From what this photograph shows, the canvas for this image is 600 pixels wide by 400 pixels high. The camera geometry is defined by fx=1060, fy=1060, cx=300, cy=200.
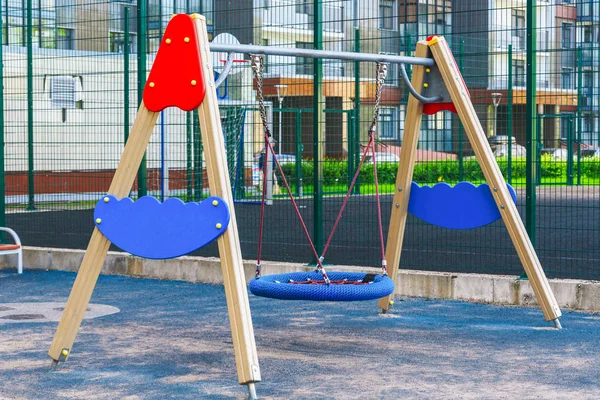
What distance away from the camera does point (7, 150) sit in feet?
60.4

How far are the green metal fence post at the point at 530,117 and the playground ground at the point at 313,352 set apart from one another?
804 mm

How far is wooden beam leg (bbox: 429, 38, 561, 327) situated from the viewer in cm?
699

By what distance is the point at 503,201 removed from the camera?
7.02 m

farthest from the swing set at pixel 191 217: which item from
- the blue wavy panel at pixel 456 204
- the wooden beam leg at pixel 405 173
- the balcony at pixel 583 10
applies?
the balcony at pixel 583 10

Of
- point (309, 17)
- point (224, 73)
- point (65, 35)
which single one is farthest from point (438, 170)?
point (65, 35)

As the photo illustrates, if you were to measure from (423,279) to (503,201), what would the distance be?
1602 millimetres

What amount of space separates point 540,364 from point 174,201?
2.21 metres

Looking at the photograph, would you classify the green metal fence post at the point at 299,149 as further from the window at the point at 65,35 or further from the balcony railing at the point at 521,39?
the balcony railing at the point at 521,39

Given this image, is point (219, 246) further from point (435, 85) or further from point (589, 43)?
point (589, 43)

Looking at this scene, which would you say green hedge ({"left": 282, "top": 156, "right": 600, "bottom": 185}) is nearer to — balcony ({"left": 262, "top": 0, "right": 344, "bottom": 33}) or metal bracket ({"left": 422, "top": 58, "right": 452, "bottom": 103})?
A: balcony ({"left": 262, "top": 0, "right": 344, "bottom": 33})

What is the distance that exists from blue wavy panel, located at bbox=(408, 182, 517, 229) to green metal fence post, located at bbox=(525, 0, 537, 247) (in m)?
1.05

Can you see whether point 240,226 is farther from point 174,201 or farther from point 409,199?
point 174,201

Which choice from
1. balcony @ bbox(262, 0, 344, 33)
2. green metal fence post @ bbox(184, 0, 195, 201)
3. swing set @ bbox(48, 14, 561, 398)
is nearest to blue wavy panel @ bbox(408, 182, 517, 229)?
swing set @ bbox(48, 14, 561, 398)

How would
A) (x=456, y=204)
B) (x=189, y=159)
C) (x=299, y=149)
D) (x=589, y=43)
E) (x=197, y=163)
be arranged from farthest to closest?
(x=299, y=149) < (x=197, y=163) < (x=189, y=159) < (x=589, y=43) < (x=456, y=204)
